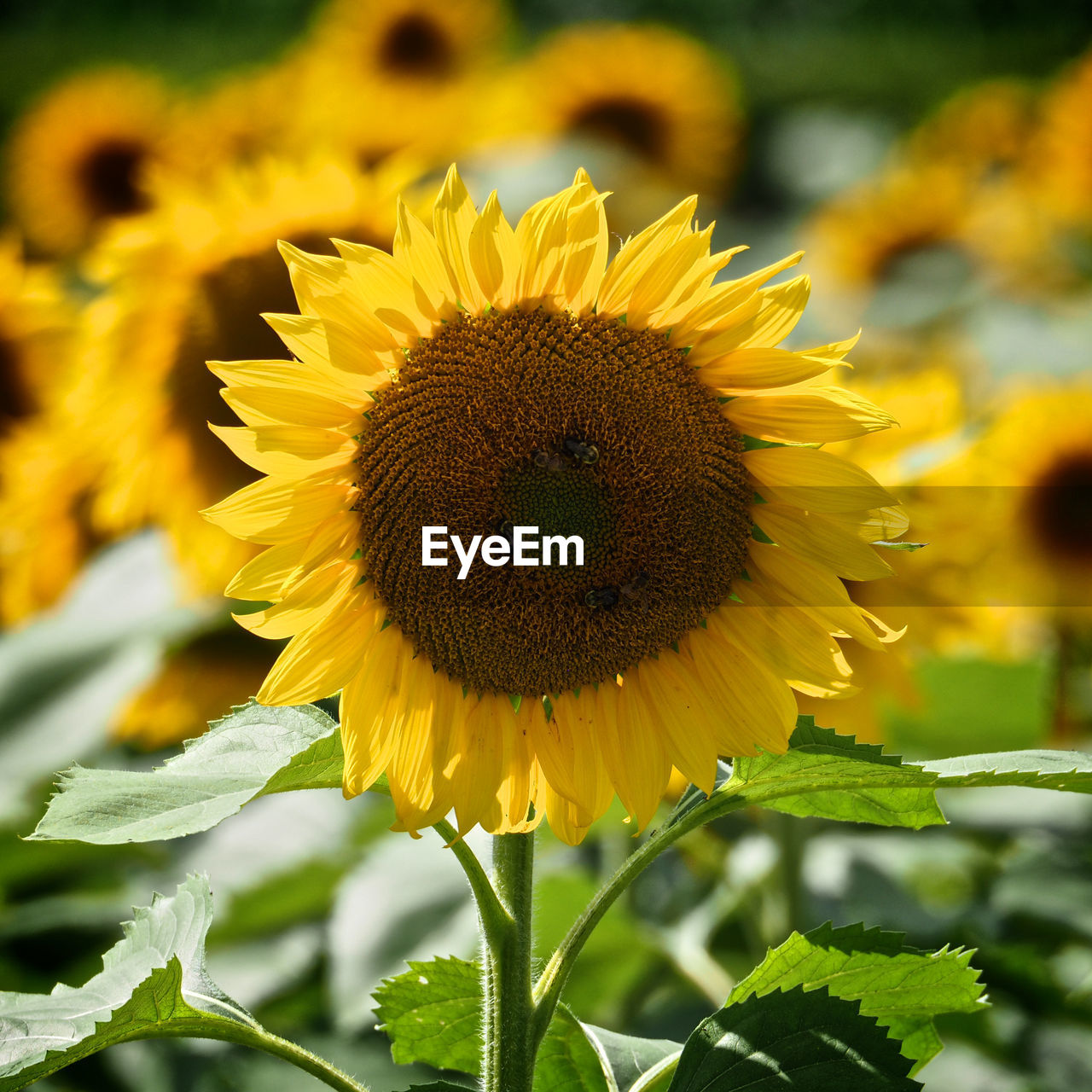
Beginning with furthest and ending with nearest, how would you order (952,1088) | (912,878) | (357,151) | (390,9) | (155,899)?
(390,9) < (357,151) < (912,878) < (952,1088) < (155,899)

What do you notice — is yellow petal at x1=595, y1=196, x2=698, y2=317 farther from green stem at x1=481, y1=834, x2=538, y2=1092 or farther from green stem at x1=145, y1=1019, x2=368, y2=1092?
green stem at x1=145, y1=1019, x2=368, y2=1092

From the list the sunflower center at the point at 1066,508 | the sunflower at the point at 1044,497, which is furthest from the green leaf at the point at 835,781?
the sunflower center at the point at 1066,508

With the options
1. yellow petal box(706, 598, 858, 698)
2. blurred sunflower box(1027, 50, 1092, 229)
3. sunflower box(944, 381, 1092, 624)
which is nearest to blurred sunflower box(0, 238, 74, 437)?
sunflower box(944, 381, 1092, 624)

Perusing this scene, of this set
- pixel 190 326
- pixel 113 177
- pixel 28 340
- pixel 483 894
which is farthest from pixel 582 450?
pixel 113 177

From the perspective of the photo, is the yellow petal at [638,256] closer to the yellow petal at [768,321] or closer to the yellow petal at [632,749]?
the yellow petal at [768,321]

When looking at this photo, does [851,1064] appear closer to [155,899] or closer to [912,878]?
[155,899]

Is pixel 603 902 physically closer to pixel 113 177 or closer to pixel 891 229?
pixel 891 229

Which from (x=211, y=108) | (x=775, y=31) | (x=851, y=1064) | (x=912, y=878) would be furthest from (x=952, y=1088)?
(x=775, y=31)
